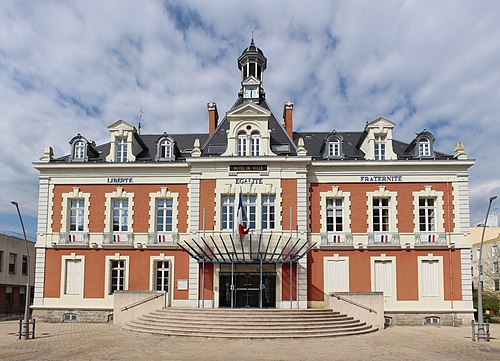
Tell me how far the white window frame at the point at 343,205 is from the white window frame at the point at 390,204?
990 mm

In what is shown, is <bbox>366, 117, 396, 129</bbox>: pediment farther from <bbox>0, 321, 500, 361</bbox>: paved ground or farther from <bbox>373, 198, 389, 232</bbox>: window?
<bbox>0, 321, 500, 361</bbox>: paved ground

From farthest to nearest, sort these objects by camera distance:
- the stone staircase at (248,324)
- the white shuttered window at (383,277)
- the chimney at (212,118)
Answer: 1. the chimney at (212,118)
2. the white shuttered window at (383,277)
3. the stone staircase at (248,324)

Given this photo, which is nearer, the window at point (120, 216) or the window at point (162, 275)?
the window at point (162, 275)

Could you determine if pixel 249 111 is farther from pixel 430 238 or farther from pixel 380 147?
pixel 430 238

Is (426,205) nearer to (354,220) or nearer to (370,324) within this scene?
(354,220)

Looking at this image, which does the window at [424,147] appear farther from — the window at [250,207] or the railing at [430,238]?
the window at [250,207]

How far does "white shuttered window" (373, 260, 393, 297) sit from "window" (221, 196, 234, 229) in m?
7.44

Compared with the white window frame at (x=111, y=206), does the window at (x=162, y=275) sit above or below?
below

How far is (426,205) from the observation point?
83.3 feet

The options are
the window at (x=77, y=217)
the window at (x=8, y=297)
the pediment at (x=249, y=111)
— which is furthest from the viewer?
the window at (x=8, y=297)

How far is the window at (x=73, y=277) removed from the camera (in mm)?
25391

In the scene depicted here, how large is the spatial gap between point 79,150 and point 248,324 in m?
13.5

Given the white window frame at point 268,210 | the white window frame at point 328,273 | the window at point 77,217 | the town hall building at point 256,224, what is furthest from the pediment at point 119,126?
the white window frame at point 328,273

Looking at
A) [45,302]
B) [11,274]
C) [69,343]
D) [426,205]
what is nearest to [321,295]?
[426,205]
